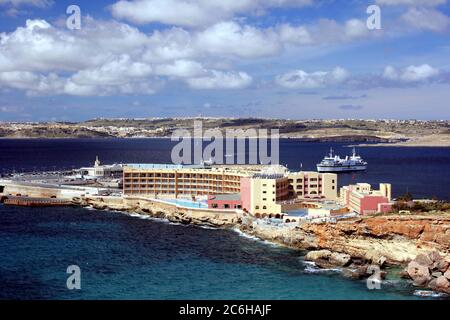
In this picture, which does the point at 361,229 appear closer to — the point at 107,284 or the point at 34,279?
the point at 107,284

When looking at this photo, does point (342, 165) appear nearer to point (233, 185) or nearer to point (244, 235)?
point (233, 185)

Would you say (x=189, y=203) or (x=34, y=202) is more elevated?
(x=189, y=203)

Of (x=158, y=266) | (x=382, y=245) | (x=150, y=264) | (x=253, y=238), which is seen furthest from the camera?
(x=253, y=238)

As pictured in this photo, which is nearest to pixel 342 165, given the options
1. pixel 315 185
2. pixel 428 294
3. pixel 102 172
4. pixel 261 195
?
pixel 102 172

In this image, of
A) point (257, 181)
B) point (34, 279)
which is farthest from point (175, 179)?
point (34, 279)

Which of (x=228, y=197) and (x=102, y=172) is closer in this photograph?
(x=228, y=197)

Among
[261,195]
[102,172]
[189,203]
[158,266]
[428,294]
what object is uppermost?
[102,172]

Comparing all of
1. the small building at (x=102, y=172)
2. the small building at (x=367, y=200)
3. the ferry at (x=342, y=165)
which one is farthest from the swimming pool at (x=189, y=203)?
the ferry at (x=342, y=165)
